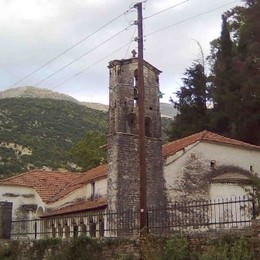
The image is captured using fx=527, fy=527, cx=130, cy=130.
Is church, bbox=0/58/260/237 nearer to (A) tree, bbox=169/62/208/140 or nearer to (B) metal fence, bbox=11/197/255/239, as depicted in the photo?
(B) metal fence, bbox=11/197/255/239

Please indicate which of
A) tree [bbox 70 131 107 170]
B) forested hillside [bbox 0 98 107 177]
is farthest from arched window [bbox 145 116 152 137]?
forested hillside [bbox 0 98 107 177]

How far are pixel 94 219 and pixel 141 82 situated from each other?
33.8ft

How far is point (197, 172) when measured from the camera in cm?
2700

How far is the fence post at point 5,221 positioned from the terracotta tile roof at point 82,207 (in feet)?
16.2

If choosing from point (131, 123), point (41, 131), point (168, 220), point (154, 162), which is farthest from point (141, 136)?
point (41, 131)

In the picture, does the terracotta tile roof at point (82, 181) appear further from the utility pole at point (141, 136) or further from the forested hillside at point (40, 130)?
the forested hillside at point (40, 130)

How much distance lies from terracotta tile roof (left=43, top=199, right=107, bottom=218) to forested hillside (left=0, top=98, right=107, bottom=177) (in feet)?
71.0

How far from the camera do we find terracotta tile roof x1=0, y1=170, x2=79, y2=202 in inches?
1419

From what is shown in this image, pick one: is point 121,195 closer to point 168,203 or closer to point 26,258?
point 168,203

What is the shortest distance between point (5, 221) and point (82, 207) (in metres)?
6.35

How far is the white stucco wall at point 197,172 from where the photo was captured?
26.4 m

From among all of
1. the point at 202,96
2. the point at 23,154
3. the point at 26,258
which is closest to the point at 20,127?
the point at 23,154

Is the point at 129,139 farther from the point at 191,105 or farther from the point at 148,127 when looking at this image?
the point at 191,105

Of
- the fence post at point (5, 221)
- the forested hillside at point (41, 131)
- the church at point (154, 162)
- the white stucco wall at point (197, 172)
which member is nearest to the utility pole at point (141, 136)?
the church at point (154, 162)
